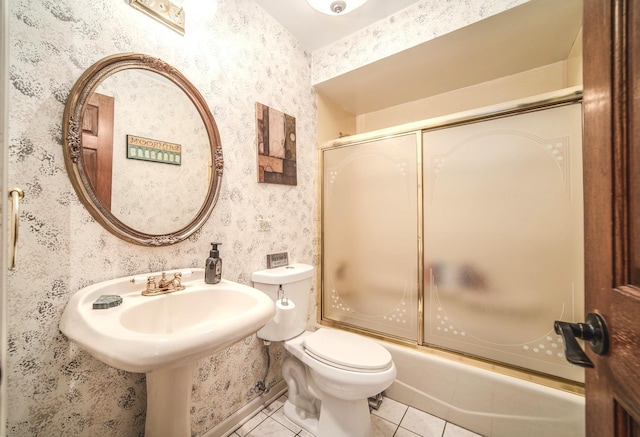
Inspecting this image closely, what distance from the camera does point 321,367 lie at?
1160 mm

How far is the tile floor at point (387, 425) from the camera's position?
1305 mm

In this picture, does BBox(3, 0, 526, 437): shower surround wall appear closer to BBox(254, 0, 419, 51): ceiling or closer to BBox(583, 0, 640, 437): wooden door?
BBox(254, 0, 419, 51): ceiling

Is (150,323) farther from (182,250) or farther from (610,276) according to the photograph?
(610,276)

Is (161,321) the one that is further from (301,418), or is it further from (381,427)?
(381,427)

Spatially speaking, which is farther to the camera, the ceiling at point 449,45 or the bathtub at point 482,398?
the ceiling at point 449,45

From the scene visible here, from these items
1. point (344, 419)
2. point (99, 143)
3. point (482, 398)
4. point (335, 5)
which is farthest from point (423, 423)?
point (335, 5)

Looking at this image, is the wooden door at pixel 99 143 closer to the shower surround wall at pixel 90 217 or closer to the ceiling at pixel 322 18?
the shower surround wall at pixel 90 217

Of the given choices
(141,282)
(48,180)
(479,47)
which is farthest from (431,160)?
(48,180)

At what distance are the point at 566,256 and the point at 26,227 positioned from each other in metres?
2.12

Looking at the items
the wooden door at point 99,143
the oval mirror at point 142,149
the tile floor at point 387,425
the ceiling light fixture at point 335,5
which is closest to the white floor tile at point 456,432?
the tile floor at point 387,425

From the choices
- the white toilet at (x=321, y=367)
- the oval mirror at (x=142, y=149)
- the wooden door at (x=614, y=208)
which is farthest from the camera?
the white toilet at (x=321, y=367)

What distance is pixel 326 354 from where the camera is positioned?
1187mm

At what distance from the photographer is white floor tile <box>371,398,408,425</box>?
55.8 inches

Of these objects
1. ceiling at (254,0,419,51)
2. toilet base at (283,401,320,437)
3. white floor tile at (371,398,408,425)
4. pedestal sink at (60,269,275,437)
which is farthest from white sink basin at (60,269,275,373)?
ceiling at (254,0,419,51)
